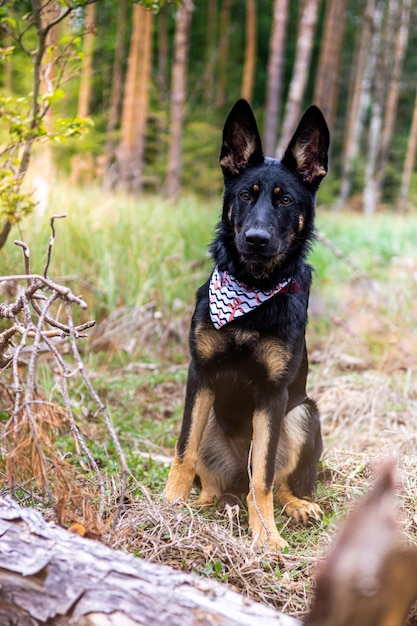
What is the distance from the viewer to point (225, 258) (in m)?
3.21

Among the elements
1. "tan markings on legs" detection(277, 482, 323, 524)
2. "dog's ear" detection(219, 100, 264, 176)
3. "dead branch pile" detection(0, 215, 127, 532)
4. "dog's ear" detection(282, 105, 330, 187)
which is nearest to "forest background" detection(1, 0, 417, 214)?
"dog's ear" detection(219, 100, 264, 176)

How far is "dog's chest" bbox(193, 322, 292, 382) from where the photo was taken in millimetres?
2934

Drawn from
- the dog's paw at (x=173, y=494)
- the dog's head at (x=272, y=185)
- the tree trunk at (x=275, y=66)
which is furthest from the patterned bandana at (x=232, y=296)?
the tree trunk at (x=275, y=66)

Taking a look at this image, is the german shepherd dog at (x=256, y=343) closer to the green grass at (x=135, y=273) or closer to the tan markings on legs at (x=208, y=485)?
the tan markings on legs at (x=208, y=485)

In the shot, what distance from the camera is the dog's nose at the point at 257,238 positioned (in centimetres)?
283

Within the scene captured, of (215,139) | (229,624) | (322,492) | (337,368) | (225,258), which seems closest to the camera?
(229,624)

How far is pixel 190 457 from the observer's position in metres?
3.11

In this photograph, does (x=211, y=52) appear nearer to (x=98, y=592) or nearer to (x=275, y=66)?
(x=275, y=66)

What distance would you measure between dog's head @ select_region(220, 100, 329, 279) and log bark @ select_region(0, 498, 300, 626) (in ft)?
5.25

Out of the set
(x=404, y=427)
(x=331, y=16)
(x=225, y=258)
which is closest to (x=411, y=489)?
(x=404, y=427)

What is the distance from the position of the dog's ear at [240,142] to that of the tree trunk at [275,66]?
9903 mm

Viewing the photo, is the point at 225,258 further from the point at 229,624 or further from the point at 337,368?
the point at 337,368

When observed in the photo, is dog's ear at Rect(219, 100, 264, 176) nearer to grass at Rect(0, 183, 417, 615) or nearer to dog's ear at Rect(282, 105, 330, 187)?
dog's ear at Rect(282, 105, 330, 187)

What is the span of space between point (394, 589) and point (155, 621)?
2.06ft
